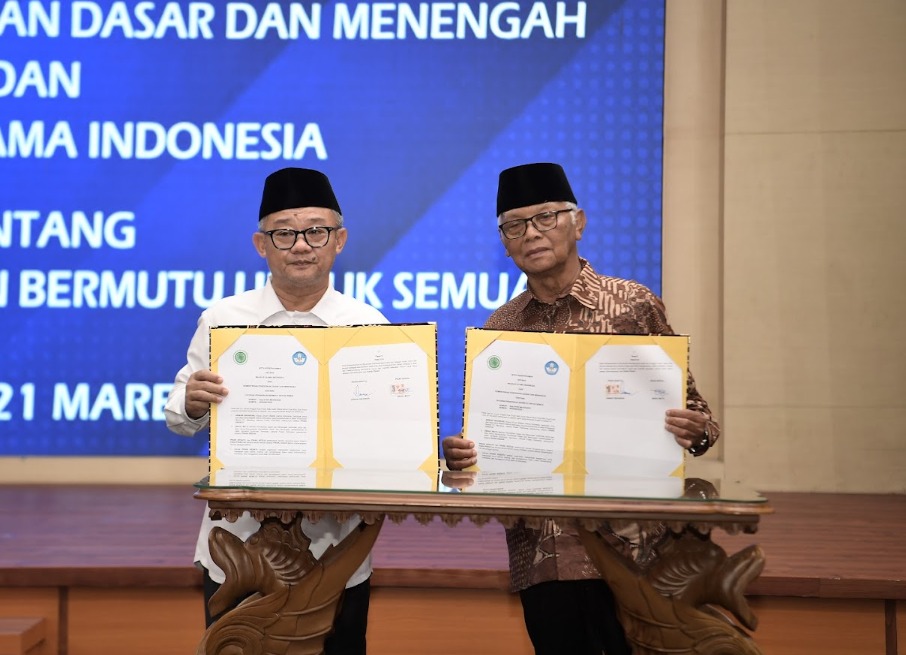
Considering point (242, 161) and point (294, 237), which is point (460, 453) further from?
point (242, 161)

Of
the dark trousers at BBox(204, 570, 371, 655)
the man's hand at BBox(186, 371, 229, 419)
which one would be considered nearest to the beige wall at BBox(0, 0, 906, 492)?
the dark trousers at BBox(204, 570, 371, 655)

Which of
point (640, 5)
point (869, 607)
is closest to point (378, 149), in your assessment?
point (640, 5)

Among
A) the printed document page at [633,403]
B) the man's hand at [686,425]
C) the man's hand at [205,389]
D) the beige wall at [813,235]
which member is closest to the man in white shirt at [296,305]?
the man's hand at [205,389]

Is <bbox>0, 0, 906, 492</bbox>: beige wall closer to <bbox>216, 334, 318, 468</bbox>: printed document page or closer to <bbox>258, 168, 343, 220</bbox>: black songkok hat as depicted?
<bbox>258, 168, 343, 220</bbox>: black songkok hat

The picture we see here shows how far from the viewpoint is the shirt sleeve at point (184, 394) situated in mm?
1843

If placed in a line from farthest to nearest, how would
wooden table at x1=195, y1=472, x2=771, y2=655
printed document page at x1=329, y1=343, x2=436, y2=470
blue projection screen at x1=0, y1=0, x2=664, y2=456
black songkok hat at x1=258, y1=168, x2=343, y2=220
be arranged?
1. blue projection screen at x1=0, y1=0, x2=664, y2=456
2. black songkok hat at x1=258, y1=168, x2=343, y2=220
3. printed document page at x1=329, y1=343, x2=436, y2=470
4. wooden table at x1=195, y1=472, x2=771, y2=655

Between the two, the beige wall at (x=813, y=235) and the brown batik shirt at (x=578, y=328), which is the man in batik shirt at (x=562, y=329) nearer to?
the brown batik shirt at (x=578, y=328)

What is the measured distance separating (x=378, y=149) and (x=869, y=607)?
2631mm

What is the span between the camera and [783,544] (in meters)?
2.82

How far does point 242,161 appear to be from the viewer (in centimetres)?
388

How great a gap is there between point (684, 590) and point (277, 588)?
744 mm

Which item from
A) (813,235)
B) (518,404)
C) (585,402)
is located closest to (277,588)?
(518,404)

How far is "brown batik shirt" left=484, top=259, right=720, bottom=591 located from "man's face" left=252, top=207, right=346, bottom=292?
383 millimetres

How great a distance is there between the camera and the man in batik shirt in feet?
5.69
